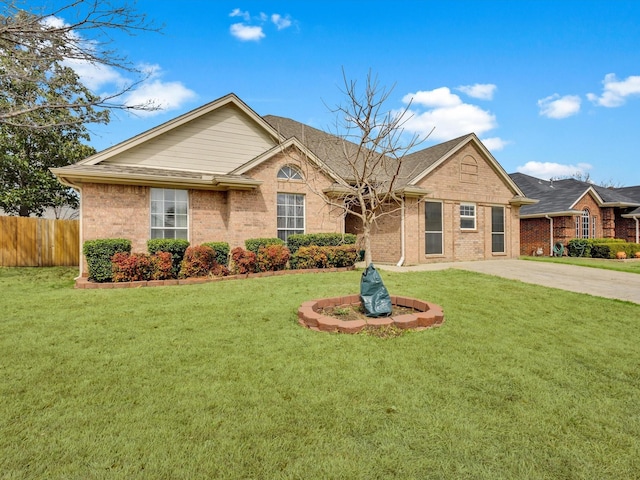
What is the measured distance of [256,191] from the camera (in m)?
12.4

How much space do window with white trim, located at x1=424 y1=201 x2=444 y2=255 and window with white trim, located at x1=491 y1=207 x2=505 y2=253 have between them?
3458mm

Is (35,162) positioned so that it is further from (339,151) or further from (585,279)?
(585,279)

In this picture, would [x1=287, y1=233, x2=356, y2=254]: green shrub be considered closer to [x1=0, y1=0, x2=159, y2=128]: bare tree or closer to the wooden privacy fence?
[x1=0, y1=0, x2=159, y2=128]: bare tree

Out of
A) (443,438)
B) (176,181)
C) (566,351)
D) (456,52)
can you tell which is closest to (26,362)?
(443,438)

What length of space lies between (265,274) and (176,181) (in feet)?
14.8

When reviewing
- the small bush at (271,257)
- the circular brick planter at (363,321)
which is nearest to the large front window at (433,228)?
the small bush at (271,257)

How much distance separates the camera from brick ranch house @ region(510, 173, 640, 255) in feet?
66.0

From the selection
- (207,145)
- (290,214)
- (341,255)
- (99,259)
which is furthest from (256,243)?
(207,145)

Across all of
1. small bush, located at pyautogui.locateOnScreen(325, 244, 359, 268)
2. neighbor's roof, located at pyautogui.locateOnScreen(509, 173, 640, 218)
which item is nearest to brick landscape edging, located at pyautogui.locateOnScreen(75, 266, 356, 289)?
small bush, located at pyautogui.locateOnScreen(325, 244, 359, 268)

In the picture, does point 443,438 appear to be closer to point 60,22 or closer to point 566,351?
point 566,351

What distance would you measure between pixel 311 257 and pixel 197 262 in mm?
3634

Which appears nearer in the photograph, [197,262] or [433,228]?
[197,262]

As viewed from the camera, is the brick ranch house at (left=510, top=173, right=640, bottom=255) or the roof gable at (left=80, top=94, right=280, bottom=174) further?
the brick ranch house at (left=510, top=173, right=640, bottom=255)

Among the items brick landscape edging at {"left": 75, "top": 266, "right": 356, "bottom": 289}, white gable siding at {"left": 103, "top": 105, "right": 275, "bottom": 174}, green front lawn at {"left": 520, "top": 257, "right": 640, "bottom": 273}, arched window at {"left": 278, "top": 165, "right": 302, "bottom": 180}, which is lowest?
green front lawn at {"left": 520, "top": 257, "right": 640, "bottom": 273}
